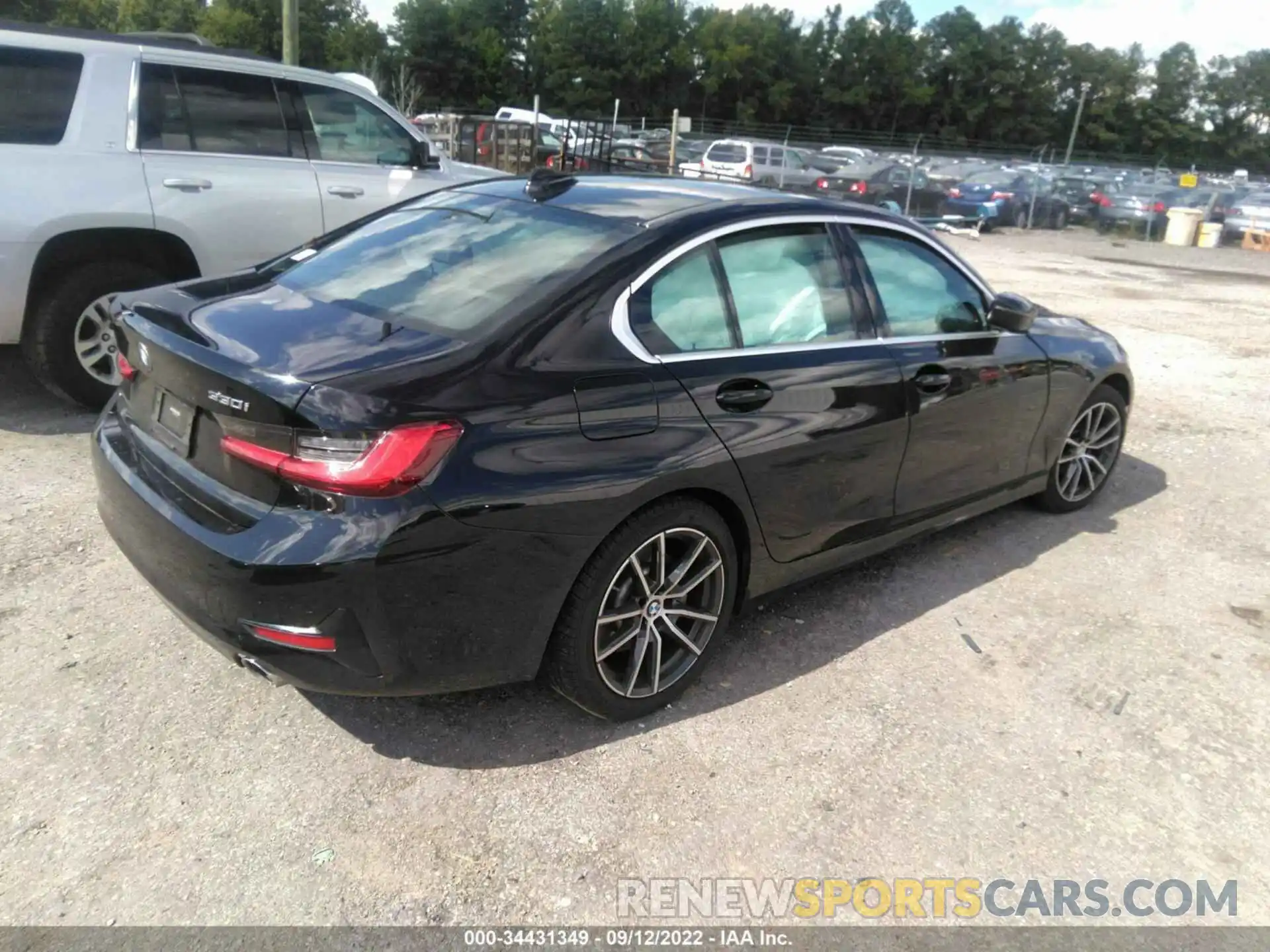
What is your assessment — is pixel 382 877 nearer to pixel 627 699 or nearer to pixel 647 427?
pixel 627 699

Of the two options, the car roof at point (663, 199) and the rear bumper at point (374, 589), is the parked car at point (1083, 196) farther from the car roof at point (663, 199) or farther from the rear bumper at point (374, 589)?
the rear bumper at point (374, 589)

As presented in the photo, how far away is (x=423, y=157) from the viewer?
675cm

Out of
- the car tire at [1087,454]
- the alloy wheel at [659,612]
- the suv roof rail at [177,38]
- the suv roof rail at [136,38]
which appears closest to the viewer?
the alloy wheel at [659,612]

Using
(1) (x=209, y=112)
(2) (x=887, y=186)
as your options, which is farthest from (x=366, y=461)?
(2) (x=887, y=186)

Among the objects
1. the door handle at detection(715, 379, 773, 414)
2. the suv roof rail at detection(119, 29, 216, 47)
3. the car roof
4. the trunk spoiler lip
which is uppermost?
the suv roof rail at detection(119, 29, 216, 47)

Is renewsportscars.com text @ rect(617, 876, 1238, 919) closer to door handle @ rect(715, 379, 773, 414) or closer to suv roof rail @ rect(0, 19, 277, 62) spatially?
door handle @ rect(715, 379, 773, 414)

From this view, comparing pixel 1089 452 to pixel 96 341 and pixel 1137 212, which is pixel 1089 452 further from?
pixel 1137 212

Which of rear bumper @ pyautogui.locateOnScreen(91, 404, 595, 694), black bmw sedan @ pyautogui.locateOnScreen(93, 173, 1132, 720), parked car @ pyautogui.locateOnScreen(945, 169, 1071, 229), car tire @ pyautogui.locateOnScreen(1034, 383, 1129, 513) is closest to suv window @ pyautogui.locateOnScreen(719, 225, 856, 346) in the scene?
black bmw sedan @ pyautogui.locateOnScreen(93, 173, 1132, 720)

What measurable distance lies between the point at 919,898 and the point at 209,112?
5642 mm

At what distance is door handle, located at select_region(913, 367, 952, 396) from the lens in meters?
3.82

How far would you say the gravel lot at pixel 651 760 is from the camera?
2.50 meters

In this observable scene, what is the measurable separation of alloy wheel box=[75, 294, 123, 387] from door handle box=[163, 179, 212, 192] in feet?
2.37

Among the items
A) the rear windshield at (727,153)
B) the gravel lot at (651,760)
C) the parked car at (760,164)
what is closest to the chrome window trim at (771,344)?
the gravel lot at (651,760)

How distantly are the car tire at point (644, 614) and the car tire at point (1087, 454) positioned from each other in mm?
2521
